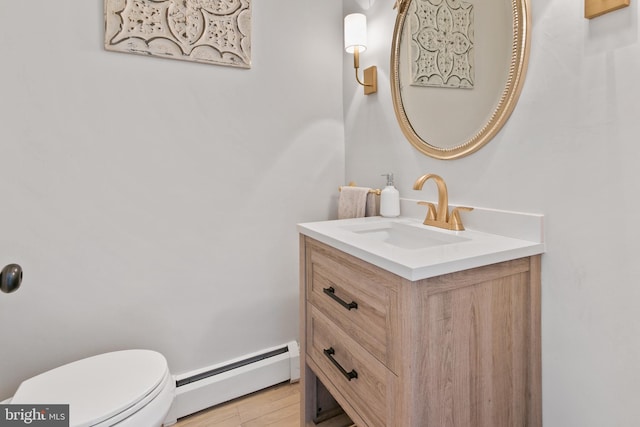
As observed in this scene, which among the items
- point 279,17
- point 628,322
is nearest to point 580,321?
point 628,322

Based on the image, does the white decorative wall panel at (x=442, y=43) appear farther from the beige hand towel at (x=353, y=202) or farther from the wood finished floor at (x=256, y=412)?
the wood finished floor at (x=256, y=412)

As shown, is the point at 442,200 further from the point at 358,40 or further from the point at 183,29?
the point at 183,29

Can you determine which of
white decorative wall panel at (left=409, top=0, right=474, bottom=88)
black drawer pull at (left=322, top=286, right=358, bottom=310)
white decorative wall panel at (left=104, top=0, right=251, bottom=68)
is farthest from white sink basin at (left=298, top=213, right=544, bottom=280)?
white decorative wall panel at (left=104, top=0, right=251, bottom=68)

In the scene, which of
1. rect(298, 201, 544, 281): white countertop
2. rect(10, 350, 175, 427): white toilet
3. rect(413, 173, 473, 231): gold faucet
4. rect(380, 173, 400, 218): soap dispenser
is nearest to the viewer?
rect(298, 201, 544, 281): white countertop

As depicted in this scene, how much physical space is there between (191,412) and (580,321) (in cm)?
155

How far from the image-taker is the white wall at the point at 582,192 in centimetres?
78

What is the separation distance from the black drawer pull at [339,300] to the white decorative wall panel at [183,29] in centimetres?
113

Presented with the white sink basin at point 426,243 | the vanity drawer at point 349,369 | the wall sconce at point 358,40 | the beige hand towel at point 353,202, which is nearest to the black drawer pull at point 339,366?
the vanity drawer at point 349,369

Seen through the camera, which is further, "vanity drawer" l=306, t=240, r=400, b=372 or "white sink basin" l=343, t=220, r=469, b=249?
"white sink basin" l=343, t=220, r=469, b=249

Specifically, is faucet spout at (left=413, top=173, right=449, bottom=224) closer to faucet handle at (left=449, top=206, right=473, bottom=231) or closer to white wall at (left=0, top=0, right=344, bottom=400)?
faucet handle at (left=449, top=206, right=473, bottom=231)

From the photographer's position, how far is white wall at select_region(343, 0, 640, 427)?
776mm

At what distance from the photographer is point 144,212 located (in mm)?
1426

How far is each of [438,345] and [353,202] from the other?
0.90m


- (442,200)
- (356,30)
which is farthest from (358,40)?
(442,200)
